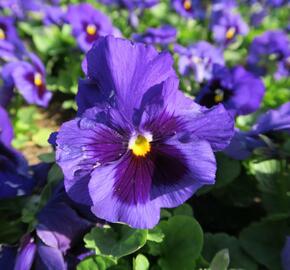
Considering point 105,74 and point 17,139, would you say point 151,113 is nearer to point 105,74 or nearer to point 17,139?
point 105,74

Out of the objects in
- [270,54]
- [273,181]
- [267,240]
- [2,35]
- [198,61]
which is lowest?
[267,240]

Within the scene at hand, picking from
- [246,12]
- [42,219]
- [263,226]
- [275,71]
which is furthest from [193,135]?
[246,12]

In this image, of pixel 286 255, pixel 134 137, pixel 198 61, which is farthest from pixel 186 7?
pixel 134 137

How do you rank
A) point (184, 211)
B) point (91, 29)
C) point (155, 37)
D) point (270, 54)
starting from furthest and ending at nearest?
point (270, 54)
point (91, 29)
point (155, 37)
point (184, 211)

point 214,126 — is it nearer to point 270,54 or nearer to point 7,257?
point 7,257

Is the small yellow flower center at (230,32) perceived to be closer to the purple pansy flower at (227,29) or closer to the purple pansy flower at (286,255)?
the purple pansy flower at (227,29)

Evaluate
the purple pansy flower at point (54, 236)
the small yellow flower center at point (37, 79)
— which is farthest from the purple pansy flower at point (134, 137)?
the small yellow flower center at point (37, 79)
